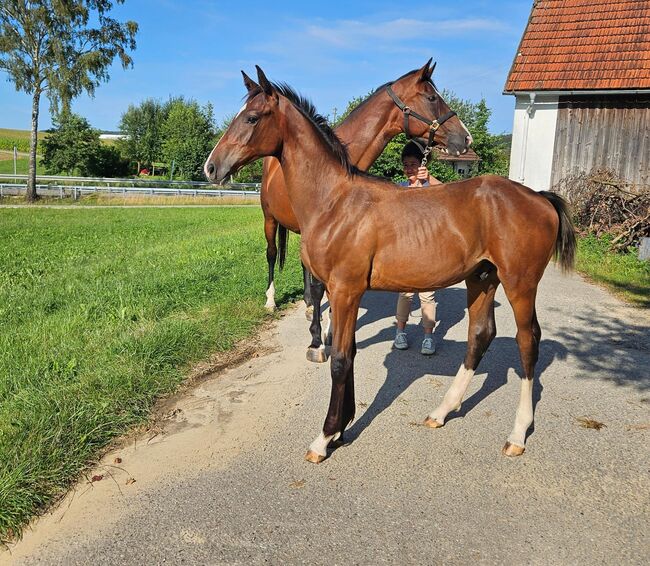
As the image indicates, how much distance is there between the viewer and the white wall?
1387cm

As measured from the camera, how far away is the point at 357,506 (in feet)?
9.69

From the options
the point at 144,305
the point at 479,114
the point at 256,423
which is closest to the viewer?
the point at 256,423

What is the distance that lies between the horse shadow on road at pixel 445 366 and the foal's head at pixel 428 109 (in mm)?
2053

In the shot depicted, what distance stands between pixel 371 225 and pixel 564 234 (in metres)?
1.37

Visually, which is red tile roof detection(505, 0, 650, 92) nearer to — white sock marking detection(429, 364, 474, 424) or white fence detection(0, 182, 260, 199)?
white sock marking detection(429, 364, 474, 424)

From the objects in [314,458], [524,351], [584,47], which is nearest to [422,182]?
[524,351]

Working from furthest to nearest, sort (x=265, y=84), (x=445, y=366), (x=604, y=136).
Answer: (x=604, y=136) < (x=445, y=366) < (x=265, y=84)

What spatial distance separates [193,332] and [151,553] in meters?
3.01

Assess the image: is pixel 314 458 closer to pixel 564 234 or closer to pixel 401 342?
pixel 564 234

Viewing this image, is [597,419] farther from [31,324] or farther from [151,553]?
[31,324]

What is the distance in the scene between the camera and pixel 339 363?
11.5 feet

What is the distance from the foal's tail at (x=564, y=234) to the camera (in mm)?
3637

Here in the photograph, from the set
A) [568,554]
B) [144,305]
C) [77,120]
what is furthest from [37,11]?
[568,554]

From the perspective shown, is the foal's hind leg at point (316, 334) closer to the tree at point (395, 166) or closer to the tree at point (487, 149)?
the tree at point (395, 166)
